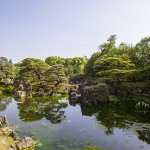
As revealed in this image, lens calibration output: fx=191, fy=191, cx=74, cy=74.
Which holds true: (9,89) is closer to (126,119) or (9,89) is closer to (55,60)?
(126,119)

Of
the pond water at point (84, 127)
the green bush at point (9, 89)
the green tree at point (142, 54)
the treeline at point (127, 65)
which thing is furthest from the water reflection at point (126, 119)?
the green tree at point (142, 54)

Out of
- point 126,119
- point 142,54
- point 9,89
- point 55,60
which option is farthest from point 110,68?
point 55,60

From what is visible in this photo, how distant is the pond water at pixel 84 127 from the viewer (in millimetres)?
15317

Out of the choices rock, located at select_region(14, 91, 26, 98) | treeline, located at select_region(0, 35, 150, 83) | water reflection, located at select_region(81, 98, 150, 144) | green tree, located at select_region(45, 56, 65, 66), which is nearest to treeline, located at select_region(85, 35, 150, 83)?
treeline, located at select_region(0, 35, 150, 83)

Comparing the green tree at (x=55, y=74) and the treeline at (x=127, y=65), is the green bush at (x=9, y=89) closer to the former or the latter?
the green tree at (x=55, y=74)

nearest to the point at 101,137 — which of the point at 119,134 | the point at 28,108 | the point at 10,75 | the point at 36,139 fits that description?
the point at 119,134

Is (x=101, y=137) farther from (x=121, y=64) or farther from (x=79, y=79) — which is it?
(x=79, y=79)

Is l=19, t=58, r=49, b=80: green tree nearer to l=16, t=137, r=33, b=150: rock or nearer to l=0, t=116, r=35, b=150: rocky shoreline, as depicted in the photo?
l=0, t=116, r=35, b=150: rocky shoreline

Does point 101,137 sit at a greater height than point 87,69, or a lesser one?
lesser

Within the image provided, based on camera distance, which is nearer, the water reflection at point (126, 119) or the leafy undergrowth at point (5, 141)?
the leafy undergrowth at point (5, 141)

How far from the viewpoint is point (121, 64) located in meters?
45.3

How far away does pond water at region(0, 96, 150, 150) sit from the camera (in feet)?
50.3

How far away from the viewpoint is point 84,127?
1961 cm

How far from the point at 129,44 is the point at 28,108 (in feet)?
153
